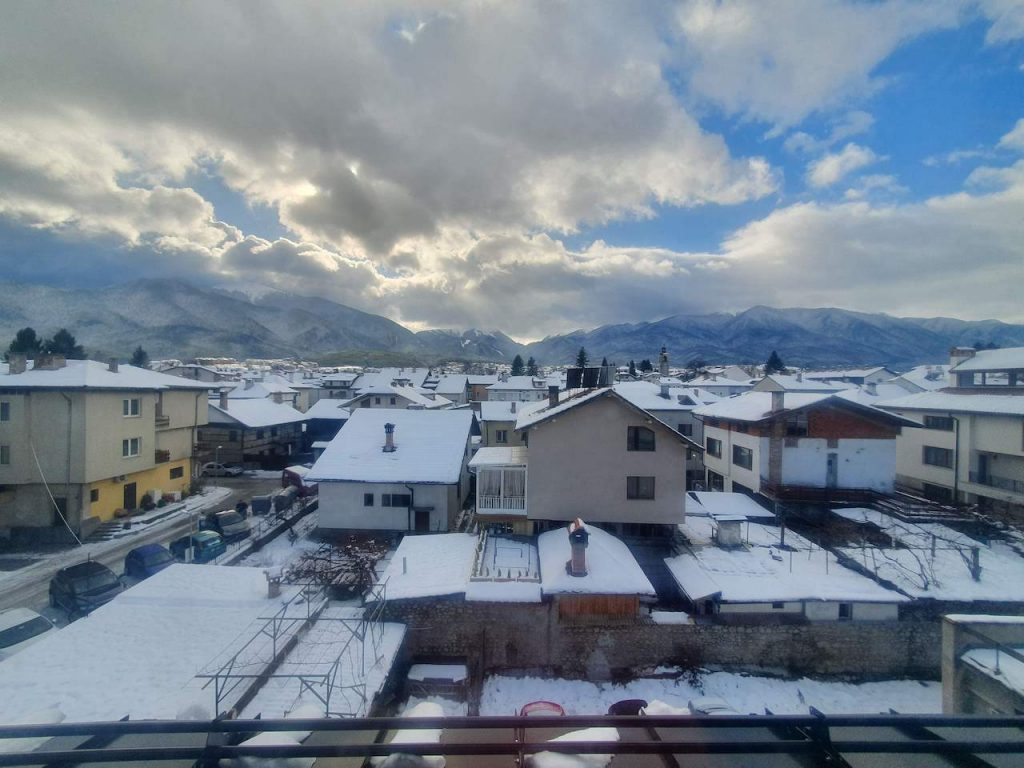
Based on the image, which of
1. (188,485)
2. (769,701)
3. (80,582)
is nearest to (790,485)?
(769,701)

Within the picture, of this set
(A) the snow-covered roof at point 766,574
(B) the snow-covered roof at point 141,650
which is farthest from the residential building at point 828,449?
(B) the snow-covered roof at point 141,650

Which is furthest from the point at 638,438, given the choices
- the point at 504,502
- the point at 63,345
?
the point at 63,345

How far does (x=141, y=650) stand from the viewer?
10.9 m

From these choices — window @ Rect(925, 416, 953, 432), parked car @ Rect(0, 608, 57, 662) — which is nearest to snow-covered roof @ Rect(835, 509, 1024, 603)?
window @ Rect(925, 416, 953, 432)

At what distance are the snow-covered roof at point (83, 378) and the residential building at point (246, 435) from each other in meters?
9.36

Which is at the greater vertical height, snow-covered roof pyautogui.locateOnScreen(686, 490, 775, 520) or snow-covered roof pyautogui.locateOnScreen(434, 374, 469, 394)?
snow-covered roof pyautogui.locateOnScreen(434, 374, 469, 394)

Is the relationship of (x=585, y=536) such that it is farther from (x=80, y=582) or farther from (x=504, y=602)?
(x=80, y=582)

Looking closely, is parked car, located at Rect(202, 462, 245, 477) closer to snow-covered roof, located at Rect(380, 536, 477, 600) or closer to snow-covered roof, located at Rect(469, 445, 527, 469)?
snow-covered roof, located at Rect(469, 445, 527, 469)

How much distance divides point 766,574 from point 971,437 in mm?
18264

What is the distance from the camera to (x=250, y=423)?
34.4 meters

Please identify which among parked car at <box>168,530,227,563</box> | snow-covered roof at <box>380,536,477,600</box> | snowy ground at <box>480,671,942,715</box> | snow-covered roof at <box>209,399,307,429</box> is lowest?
snowy ground at <box>480,671,942,715</box>

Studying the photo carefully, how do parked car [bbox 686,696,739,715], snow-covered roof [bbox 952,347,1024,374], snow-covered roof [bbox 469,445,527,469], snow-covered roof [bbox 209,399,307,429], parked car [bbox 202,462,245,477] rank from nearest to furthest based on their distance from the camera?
parked car [bbox 686,696,739,715], snow-covered roof [bbox 469,445,527,469], snow-covered roof [bbox 952,347,1024,374], parked car [bbox 202,462,245,477], snow-covered roof [bbox 209,399,307,429]

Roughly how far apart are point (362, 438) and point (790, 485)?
21.4 meters

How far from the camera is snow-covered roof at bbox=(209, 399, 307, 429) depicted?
113ft
